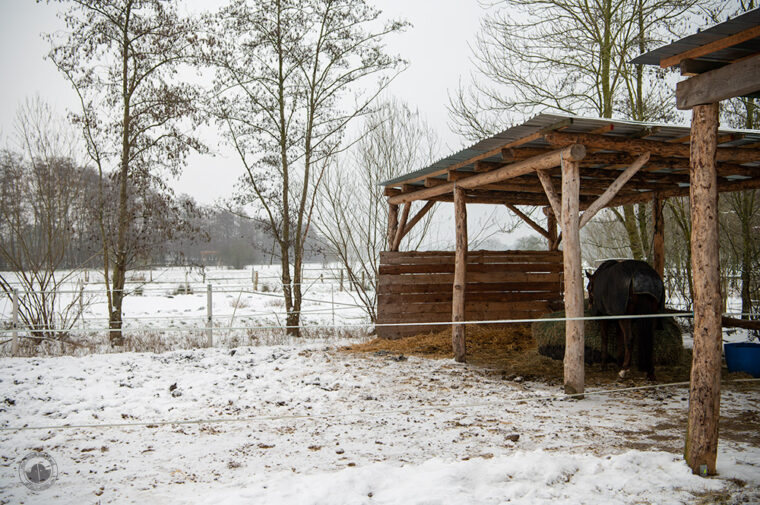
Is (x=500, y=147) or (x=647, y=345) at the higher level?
(x=500, y=147)

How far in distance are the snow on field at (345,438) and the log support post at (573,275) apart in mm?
300

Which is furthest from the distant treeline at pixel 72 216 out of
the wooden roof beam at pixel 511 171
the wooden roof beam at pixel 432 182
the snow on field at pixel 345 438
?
the wooden roof beam at pixel 432 182

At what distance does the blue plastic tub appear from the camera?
21.5ft

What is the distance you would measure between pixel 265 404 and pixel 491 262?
6169mm

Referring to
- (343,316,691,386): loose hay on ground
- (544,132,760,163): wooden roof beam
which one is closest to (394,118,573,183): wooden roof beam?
(544,132,760,163): wooden roof beam

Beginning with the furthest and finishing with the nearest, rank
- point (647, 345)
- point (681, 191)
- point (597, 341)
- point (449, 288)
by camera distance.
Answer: point (449, 288) < point (681, 191) < point (597, 341) < point (647, 345)

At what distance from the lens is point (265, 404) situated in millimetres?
5609

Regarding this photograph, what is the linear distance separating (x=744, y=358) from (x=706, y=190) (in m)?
4.24

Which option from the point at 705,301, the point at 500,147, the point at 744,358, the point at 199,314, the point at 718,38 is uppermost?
the point at 718,38

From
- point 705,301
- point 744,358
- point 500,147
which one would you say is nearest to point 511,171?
point 500,147

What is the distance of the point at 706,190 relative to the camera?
367cm

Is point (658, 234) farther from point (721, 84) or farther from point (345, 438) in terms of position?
point (345, 438)

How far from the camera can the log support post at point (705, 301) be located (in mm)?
3559

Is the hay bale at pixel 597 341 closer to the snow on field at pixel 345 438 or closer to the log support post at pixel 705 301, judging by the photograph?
the snow on field at pixel 345 438
